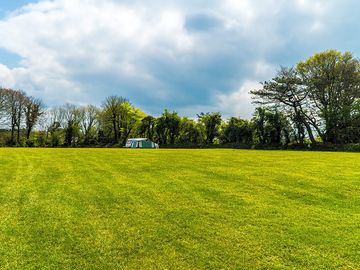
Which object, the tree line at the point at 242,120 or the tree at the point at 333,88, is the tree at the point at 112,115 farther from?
the tree at the point at 333,88

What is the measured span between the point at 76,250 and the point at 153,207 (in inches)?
100.0

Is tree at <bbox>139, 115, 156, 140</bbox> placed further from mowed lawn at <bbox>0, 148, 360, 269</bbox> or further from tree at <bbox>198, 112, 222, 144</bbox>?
mowed lawn at <bbox>0, 148, 360, 269</bbox>

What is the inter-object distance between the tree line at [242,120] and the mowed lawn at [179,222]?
38524mm

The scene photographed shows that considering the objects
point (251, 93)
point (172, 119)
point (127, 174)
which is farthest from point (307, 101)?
point (127, 174)

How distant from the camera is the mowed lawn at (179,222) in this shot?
4785mm

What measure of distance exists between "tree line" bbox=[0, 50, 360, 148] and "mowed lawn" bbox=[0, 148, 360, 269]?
A: 38.5 m

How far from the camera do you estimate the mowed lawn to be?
4785mm

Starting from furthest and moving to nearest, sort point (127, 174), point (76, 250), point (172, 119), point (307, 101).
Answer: point (172, 119) → point (307, 101) → point (127, 174) → point (76, 250)

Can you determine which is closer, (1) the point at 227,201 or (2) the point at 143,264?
(2) the point at 143,264

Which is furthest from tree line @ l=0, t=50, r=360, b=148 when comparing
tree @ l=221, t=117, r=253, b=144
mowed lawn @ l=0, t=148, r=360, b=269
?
mowed lawn @ l=0, t=148, r=360, b=269

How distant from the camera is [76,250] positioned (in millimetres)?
5086

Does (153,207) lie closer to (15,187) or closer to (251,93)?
(15,187)

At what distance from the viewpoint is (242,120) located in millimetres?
61406

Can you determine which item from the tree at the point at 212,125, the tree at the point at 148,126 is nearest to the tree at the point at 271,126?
the tree at the point at 212,125
